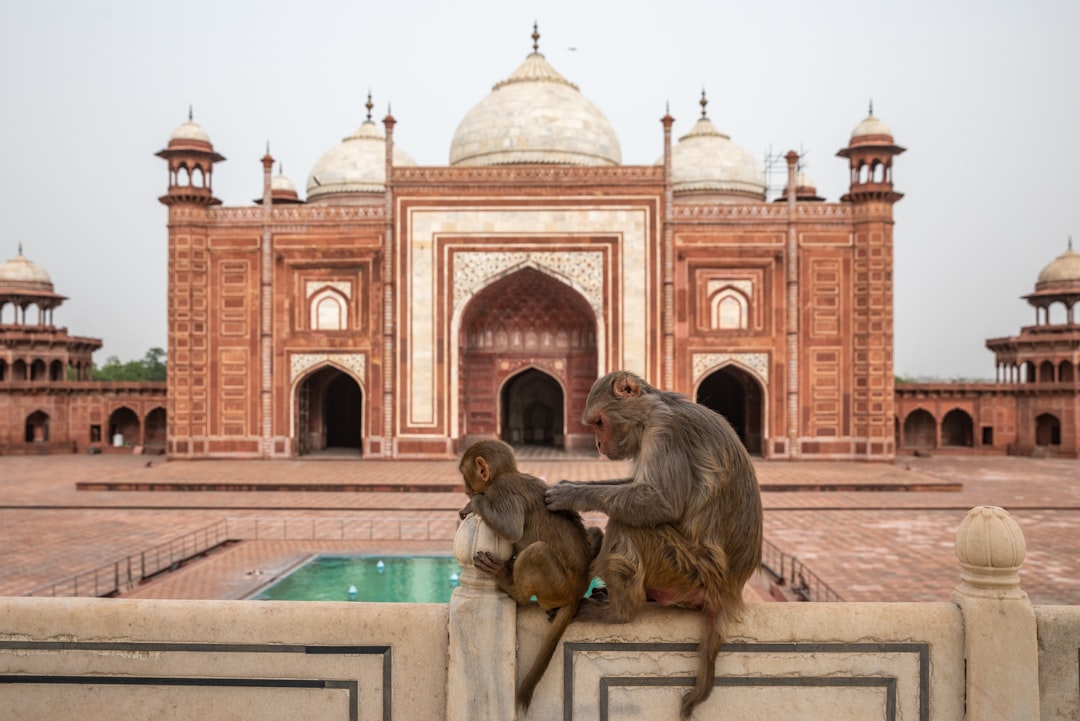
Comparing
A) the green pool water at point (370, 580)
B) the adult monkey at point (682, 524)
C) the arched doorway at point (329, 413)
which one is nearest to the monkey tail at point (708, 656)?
the adult monkey at point (682, 524)

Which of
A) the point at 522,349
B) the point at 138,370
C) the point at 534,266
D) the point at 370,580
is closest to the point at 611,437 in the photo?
the point at 370,580

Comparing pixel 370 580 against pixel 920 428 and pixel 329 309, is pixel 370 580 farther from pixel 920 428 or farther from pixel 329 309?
pixel 920 428

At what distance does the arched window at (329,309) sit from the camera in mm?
18625

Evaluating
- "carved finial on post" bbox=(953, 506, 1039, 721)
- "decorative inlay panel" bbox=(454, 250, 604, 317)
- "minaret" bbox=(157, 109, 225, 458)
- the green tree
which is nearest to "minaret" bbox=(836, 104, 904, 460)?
"decorative inlay panel" bbox=(454, 250, 604, 317)

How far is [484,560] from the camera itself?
2.41 metres

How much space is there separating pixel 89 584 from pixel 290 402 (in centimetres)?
1054

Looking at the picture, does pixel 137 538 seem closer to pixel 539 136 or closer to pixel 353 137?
pixel 539 136

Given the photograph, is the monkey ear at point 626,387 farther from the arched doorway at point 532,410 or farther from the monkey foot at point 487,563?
the arched doorway at point 532,410

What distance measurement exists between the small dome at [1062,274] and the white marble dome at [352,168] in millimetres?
18602

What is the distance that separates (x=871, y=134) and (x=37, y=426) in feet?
75.8

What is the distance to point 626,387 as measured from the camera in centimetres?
267

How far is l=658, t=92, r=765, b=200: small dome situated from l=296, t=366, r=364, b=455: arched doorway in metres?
10.6

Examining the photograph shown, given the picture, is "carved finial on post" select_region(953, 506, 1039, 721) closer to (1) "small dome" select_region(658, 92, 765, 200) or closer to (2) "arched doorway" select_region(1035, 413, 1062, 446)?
(1) "small dome" select_region(658, 92, 765, 200)

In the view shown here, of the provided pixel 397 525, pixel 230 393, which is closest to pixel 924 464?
pixel 397 525
